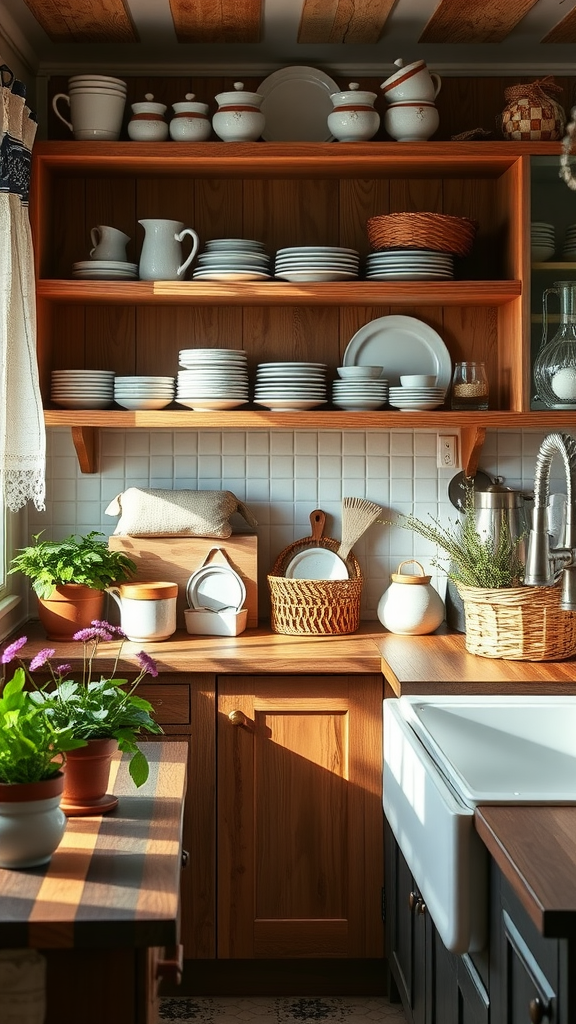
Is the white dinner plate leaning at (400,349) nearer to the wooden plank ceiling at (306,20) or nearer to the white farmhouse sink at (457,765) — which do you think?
the wooden plank ceiling at (306,20)

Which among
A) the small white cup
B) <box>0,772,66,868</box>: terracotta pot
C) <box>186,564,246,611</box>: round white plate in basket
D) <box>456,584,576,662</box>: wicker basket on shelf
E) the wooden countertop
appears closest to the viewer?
the wooden countertop

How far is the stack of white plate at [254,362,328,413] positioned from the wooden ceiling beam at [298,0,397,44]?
905 millimetres

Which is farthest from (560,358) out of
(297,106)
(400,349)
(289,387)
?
(297,106)

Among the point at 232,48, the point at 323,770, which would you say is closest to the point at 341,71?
the point at 232,48

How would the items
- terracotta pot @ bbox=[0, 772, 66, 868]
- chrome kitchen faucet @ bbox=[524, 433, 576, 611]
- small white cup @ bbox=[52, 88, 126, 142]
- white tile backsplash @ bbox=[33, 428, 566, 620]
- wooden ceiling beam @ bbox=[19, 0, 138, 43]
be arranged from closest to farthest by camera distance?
1. terracotta pot @ bbox=[0, 772, 66, 868]
2. chrome kitchen faucet @ bbox=[524, 433, 576, 611]
3. wooden ceiling beam @ bbox=[19, 0, 138, 43]
4. small white cup @ bbox=[52, 88, 126, 142]
5. white tile backsplash @ bbox=[33, 428, 566, 620]

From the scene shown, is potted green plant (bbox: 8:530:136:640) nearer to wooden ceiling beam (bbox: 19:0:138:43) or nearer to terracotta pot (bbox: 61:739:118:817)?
terracotta pot (bbox: 61:739:118:817)

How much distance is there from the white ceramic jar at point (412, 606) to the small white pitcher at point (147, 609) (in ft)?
2.00

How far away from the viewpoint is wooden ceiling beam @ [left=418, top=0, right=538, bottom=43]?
283cm

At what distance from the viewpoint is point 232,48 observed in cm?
312

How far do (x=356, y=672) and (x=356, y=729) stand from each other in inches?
6.2

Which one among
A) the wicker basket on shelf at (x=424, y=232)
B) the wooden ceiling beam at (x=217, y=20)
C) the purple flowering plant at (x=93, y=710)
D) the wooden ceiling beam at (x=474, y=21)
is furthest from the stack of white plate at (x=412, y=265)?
the purple flowering plant at (x=93, y=710)

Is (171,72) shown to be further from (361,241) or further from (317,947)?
(317,947)

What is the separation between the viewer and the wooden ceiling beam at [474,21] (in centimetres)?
283

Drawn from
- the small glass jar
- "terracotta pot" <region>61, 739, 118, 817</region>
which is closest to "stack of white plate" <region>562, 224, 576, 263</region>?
the small glass jar
